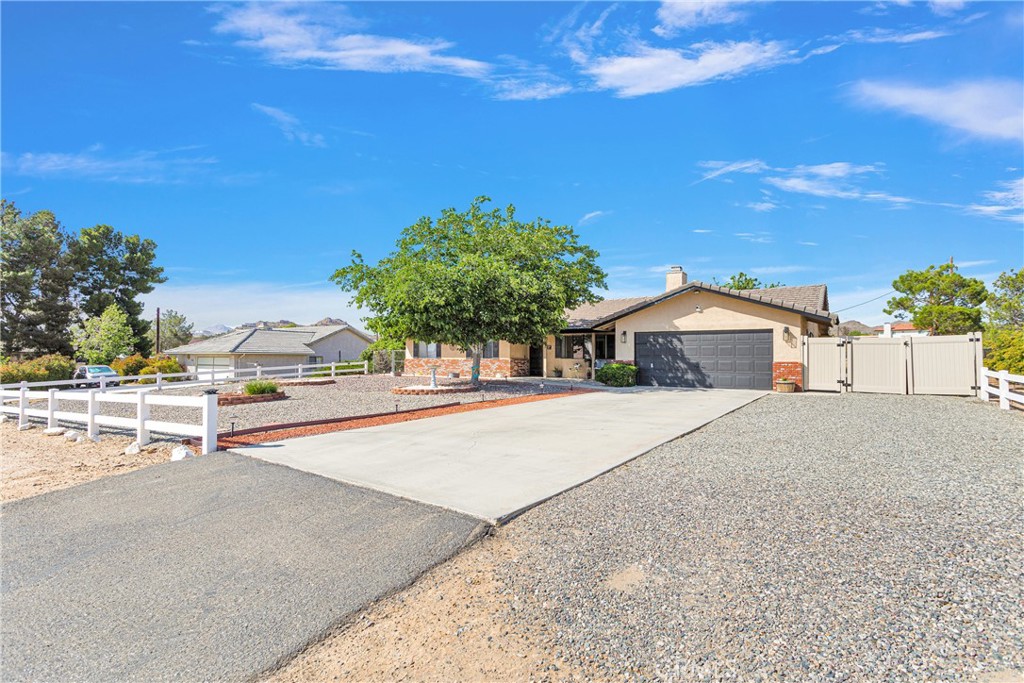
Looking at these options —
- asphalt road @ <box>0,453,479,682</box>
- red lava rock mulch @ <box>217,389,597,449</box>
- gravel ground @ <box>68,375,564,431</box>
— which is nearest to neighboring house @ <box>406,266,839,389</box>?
gravel ground @ <box>68,375,564,431</box>

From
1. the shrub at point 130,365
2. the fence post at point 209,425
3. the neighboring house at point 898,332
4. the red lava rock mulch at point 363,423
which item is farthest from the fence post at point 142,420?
the shrub at point 130,365

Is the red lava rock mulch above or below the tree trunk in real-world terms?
below

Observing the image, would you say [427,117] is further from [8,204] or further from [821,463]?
[8,204]

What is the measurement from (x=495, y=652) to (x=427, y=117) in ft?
51.0

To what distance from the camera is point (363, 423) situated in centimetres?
1035

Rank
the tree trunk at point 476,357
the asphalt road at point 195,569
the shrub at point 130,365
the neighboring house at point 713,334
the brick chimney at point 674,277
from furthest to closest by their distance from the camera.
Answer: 1. the shrub at point 130,365
2. the brick chimney at point 674,277
3. the tree trunk at point 476,357
4. the neighboring house at point 713,334
5. the asphalt road at point 195,569

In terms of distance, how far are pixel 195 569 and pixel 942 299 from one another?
39.6 metres

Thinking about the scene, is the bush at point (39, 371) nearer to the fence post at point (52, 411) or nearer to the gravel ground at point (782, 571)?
the fence post at point (52, 411)

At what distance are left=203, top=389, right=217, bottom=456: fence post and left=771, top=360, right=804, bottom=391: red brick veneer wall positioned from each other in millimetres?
17083

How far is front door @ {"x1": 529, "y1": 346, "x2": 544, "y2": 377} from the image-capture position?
25922 mm

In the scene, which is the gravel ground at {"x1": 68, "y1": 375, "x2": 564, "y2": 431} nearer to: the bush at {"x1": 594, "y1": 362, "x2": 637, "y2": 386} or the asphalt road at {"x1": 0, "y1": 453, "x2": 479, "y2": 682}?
the bush at {"x1": 594, "y1": 362, "x2": 637, "y2": 386}

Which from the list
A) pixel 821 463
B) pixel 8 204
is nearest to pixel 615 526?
pixel 821 463

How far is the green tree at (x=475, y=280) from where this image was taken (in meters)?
16.6

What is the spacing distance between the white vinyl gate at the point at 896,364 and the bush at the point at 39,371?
97.9 ft
